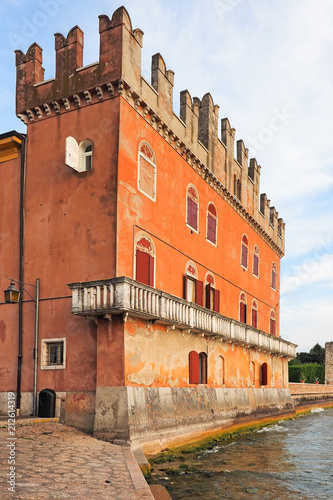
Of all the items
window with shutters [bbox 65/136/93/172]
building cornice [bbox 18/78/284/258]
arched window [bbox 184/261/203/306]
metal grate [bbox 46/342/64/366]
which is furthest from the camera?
arched window [bbox 184/261/203/306]

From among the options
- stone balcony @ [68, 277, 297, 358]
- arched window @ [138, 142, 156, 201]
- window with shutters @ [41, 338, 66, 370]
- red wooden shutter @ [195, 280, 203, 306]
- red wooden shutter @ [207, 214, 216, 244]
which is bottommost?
window with shutters @ [41, 338, 66, 370]

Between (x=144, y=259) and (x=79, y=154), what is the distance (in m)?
4.07

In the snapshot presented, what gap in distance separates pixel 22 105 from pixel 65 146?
271 cm

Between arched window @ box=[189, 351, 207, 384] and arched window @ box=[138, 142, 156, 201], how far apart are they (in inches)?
242

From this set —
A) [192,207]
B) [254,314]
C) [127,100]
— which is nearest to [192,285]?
[192,207]

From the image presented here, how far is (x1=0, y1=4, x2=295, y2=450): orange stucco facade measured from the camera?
49.3 ft

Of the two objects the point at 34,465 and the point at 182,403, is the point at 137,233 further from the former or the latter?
the point at 34,465

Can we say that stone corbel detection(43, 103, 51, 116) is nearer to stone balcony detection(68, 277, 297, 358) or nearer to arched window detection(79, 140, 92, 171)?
arched window detection(79, 140, 92, 171)

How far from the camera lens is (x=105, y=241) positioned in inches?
627

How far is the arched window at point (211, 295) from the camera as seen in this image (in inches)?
893

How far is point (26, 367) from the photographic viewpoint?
55.2ft

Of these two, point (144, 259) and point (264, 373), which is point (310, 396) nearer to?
point (264, 373)

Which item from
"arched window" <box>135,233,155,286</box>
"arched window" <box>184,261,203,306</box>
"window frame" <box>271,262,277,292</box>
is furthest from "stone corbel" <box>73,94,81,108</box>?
"window frame" <box>271,262,277,292</box>

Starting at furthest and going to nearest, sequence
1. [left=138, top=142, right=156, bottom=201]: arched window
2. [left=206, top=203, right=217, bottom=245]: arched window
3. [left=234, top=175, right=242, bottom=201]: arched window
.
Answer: [left=234, top=175, right=242, bottom=201]: arched window, [left=206, top=203, right=217, bottom=245]: arched window, [left=138, top=142, right=156, bottom=201]: arched window
